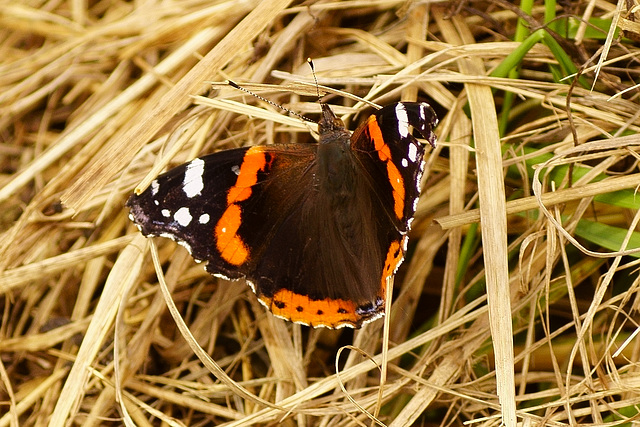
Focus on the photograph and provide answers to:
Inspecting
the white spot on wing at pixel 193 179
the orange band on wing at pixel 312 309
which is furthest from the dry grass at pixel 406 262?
the white spot on wing at pixel 193 179

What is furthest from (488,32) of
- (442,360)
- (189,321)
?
(189,321)

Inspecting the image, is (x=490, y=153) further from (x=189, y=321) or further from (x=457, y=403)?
(x=189, y=321)

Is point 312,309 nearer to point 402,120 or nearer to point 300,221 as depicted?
point 300,221

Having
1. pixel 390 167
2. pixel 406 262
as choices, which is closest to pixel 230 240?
pixel 390 167

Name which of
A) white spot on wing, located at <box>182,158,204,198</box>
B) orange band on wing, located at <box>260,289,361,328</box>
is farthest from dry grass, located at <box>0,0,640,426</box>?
white spot on wing, located at <box>182,158,204,198</box>

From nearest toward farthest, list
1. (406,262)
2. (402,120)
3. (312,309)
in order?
(402,120) → (312,309) → (406,262)

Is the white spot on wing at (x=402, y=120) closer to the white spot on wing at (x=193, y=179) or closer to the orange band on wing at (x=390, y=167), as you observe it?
the orange band on wing at (x=390, y=167)

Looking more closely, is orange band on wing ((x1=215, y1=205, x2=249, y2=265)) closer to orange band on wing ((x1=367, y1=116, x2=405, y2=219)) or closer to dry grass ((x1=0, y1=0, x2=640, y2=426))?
dry grass ((x1=0, y1=0, x2=640, y2=426))
